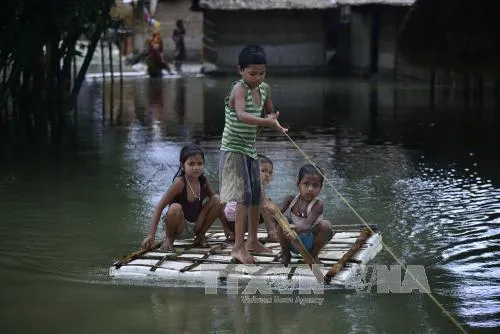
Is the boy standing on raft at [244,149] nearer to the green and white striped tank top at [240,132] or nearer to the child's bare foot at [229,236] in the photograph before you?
the green and white striped tank top at [240,132]

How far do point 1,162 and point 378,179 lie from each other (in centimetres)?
445

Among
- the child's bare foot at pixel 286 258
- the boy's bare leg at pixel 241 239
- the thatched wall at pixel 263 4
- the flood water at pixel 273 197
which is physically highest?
the thatched wall at pixel 263 4

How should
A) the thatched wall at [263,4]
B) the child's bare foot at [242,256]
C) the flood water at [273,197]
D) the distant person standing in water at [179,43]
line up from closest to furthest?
the flood water at [273,197] < the child's bare foot at [242,256] < the thatched wall at [263,4] < the distant person standing in water at [179,43]

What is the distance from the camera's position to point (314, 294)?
5461mm

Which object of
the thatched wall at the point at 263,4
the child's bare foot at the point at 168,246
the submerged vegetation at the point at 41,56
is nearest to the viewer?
the child's bare foot at the point at 168,246

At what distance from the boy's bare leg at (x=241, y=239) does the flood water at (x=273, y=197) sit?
416 mm

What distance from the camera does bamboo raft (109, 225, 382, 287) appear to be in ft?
18.3

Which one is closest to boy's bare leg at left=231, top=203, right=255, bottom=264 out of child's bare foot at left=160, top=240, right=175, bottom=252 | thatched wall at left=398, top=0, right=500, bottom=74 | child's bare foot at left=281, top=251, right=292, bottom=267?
child's bare foot at left=281, top=251, right=292, bottom=267

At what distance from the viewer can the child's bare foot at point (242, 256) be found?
19.1 feet

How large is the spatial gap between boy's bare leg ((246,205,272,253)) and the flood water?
0.71 metres

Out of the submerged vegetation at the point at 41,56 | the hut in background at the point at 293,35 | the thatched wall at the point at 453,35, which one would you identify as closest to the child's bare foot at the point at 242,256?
the thatched wall at the point at 453,35

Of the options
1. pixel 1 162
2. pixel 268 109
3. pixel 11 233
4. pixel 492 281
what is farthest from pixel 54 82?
pixel 492 281

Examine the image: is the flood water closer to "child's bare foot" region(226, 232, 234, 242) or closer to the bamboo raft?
the bamboo raft

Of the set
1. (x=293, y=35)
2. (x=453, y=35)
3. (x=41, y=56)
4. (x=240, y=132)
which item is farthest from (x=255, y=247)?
(x=293, y=35)
